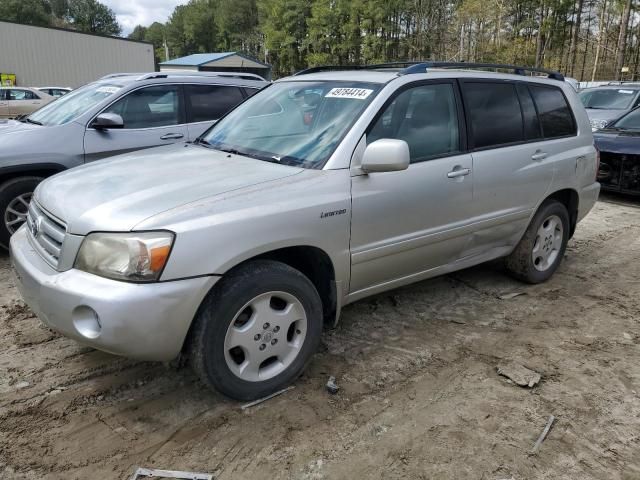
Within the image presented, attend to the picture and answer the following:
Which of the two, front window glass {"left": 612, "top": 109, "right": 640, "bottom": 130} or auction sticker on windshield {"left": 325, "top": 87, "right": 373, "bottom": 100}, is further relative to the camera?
front window glass {"left": 612, "top": 109, "right": 640, "bottom": 130}

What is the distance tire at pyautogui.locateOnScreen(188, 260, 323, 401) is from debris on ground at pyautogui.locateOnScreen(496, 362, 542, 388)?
122 centimetres

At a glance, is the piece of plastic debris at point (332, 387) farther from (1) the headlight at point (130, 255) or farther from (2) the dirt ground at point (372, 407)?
(1) the headlight at point (130, 255)

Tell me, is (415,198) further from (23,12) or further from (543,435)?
(23,12)

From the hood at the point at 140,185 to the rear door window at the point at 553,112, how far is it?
2.55m

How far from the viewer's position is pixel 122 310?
92.0 inches

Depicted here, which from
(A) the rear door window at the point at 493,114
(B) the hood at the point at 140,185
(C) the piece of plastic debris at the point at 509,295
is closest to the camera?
(B) the hood at the point at 140,185

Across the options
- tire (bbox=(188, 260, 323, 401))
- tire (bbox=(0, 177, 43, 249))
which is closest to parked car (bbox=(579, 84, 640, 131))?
tire (bbox=(188, 260, 323, 401))

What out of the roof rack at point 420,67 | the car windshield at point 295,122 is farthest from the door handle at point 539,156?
the car windshield at point 295,122

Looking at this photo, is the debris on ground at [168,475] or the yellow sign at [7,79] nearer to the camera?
the debris on ground at [168,475]

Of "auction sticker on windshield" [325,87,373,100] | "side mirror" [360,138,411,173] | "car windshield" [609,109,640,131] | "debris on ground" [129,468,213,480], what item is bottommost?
"debris on ground" [129,468,213,480]

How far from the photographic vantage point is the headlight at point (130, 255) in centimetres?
237

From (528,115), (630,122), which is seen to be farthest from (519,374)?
(630,122)

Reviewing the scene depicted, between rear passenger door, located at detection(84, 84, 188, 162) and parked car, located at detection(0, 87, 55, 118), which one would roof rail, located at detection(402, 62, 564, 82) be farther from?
parked car, located at detection(0, 87, 55, 118)

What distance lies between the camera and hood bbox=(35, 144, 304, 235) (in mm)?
2545
